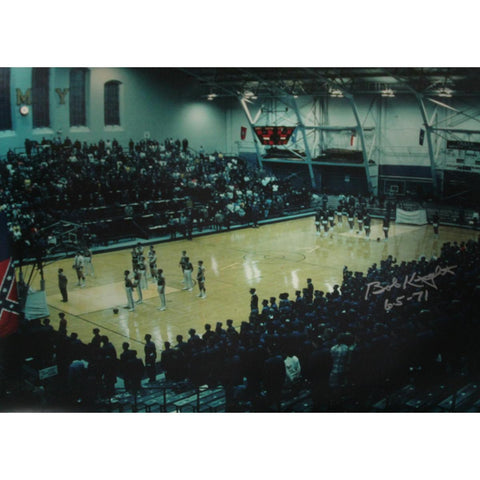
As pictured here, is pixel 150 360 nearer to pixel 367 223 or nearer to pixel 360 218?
pixel 367 223

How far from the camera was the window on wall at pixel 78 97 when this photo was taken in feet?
50.6

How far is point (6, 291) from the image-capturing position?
14289 millimetres

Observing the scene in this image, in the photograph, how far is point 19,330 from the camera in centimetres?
1426

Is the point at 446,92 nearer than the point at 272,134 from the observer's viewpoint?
Yes

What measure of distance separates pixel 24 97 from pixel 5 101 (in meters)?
0.53

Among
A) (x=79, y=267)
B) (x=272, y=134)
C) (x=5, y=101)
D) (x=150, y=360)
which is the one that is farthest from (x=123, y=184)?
(x=150, y=360)

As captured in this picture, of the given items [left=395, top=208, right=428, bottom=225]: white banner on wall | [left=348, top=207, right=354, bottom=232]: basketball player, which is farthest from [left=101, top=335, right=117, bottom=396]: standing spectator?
Result: [left=348, top=207, right=354, bottom=232]: basketball player

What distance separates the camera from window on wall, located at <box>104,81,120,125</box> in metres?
17.2

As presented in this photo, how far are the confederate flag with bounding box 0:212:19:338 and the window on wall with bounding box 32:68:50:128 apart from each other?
11.4ft

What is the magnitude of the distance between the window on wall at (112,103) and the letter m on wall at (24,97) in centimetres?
213

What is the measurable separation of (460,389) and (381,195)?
16345mm
